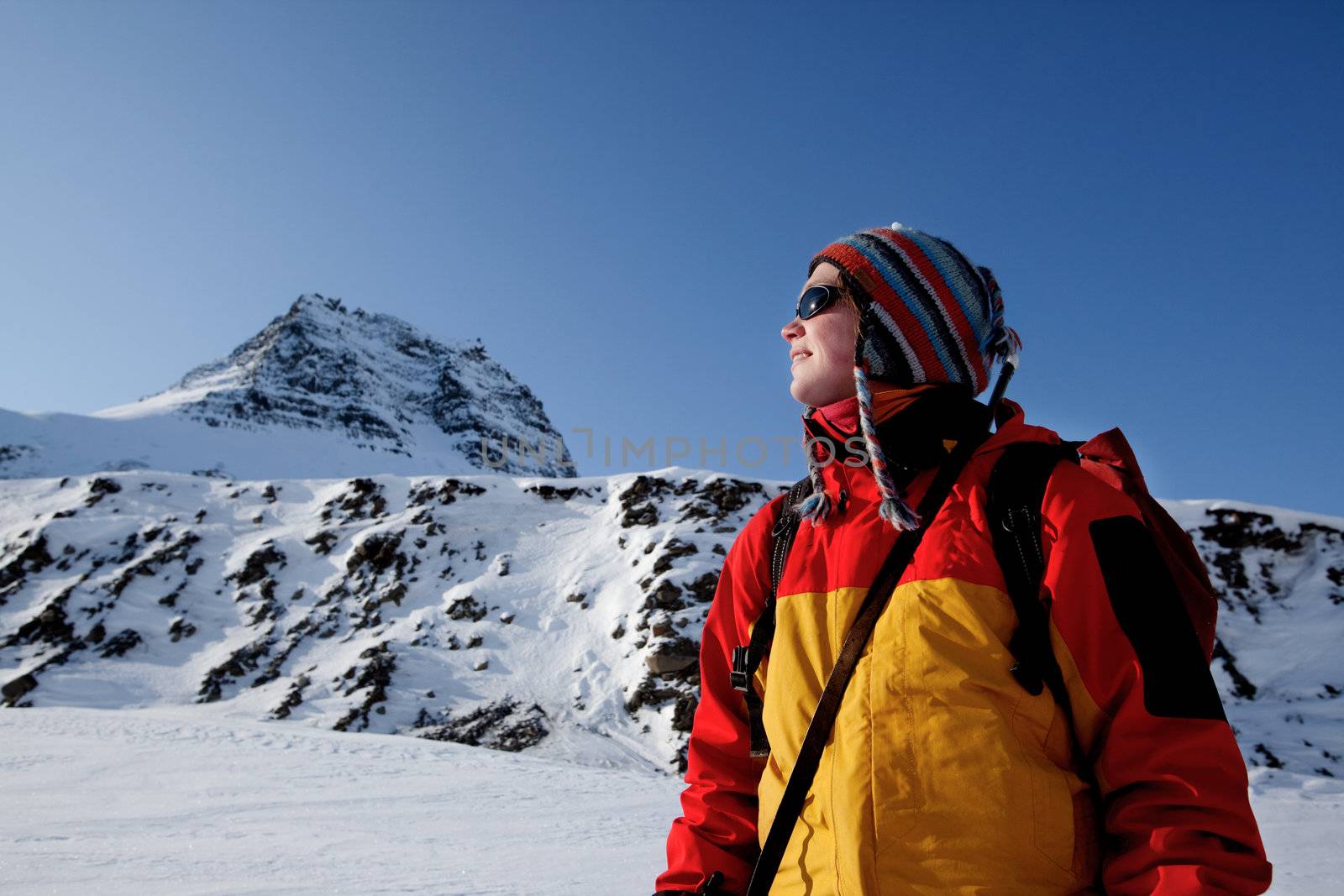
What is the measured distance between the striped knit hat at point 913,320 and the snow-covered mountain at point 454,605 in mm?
11654

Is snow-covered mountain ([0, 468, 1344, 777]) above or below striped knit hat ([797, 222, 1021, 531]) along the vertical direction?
below

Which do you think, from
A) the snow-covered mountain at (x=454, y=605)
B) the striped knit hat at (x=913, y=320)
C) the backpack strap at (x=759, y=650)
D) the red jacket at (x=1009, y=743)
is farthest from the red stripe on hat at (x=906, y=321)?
the snow-covered mountain at (x=454, y=605)

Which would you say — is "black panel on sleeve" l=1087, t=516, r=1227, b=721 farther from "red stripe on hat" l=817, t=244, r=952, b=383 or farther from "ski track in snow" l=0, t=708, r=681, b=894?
"ski track in snow" l=0, t=708, r=681, b=894

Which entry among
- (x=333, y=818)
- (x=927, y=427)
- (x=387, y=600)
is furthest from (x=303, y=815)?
(x=387, y=600)

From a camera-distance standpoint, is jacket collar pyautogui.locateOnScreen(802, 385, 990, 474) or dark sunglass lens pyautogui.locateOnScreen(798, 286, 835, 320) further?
dark sunglass lens pyautogui.locateOnScreen(798, 286, 835, 320)

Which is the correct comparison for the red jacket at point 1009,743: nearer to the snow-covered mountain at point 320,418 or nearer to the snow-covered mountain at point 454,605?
the snow-covered mountain at point 454,605

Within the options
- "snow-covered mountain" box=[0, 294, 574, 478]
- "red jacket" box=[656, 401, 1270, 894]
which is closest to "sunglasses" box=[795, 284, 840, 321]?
"red jacket" box=[656, 401, 1270, 894]

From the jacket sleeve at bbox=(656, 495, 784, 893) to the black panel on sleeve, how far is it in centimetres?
70

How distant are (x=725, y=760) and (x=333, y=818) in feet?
19.8

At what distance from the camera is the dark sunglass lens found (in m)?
1.83

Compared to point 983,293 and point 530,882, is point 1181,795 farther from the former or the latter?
point 530,882

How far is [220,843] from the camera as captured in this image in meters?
5.39

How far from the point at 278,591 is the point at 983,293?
21405 millimetres

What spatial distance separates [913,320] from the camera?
68.9 inches
